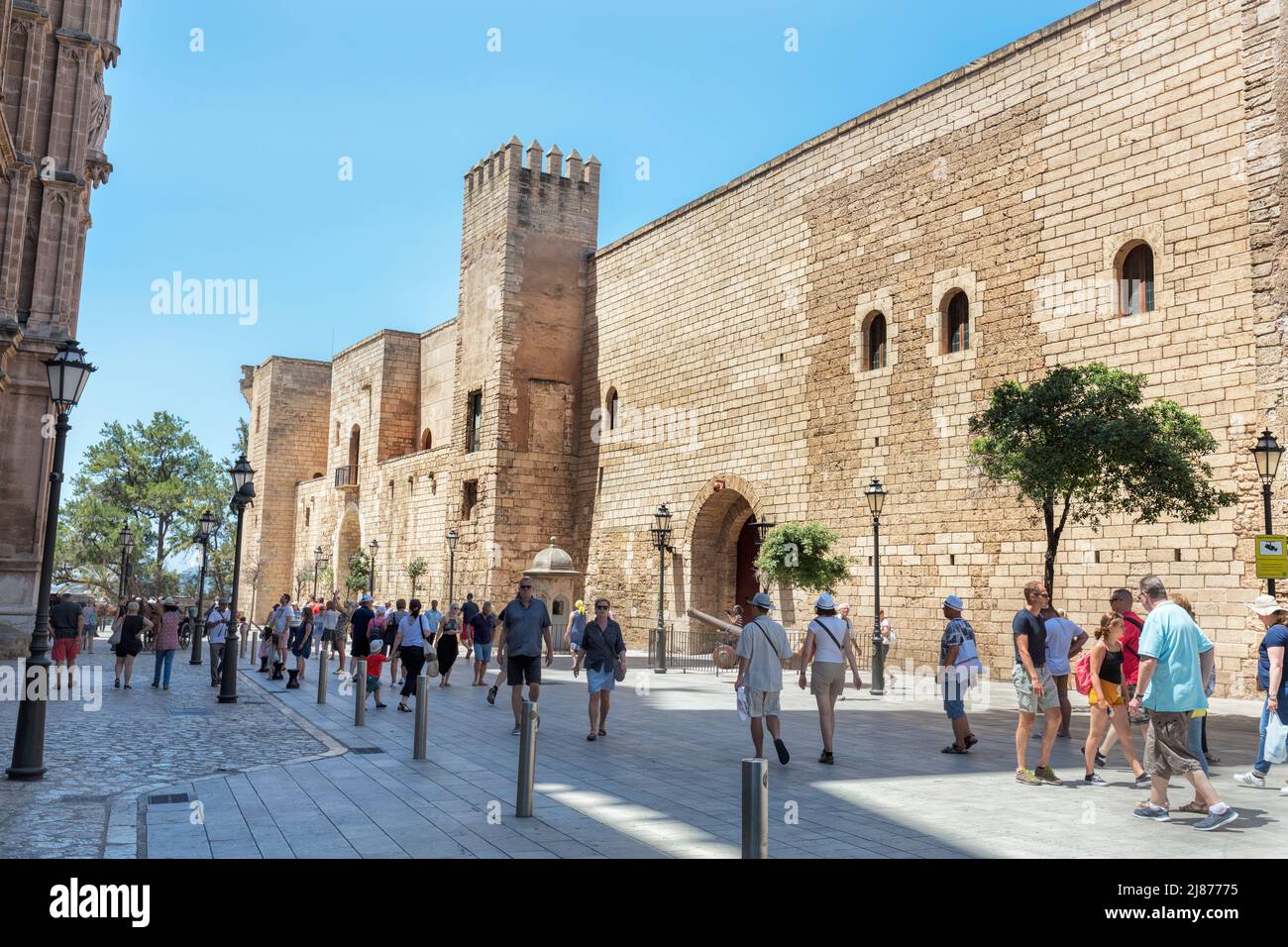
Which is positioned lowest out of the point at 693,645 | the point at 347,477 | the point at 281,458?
the point at 693,645

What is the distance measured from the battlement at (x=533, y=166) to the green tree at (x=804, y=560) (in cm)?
1524

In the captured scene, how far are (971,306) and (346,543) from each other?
96.8 ft

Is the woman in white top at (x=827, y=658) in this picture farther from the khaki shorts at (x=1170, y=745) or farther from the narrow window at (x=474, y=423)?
the narrow window at (x=474, y=423)

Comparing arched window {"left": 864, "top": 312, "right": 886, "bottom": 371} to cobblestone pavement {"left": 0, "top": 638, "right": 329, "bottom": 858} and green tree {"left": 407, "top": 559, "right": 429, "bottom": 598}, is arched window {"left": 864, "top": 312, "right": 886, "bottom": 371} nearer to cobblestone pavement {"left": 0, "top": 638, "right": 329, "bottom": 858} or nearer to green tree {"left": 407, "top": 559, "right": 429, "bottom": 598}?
cobblestone pavement {"left": 0, "top": 638, "right": 329, "bottom": 858}

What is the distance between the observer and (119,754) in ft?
28.4

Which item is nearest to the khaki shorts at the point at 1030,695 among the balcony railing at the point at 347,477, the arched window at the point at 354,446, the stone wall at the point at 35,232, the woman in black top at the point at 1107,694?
the woman in black top at the point at 1107,694

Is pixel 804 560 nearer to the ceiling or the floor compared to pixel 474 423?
nearer to the floor

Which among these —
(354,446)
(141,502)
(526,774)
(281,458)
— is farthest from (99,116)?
(141,502)

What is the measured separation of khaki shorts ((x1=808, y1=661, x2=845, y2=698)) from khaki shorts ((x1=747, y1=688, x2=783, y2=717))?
589 millimetres

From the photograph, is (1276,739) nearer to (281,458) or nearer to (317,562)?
(317,562)

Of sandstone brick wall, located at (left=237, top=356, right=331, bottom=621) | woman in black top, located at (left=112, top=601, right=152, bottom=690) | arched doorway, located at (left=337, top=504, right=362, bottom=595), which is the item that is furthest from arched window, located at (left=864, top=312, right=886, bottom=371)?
sandstone brick wall, located at (left=237, top=356, right=331, bottom=621)

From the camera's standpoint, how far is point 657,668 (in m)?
20.5

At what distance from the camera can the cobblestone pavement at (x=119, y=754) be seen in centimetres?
561

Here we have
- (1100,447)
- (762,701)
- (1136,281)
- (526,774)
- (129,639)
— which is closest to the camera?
(526,774)
